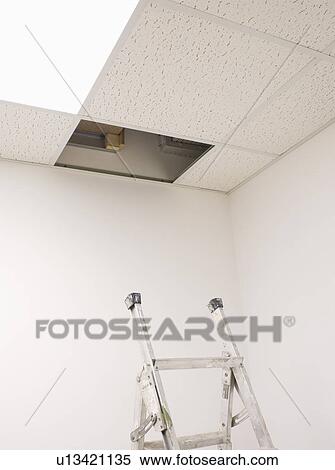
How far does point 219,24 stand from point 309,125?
0.71 meters

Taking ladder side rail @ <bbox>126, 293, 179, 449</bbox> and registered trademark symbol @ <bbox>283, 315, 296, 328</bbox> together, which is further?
registered trademark symbol @ <bbox>283, 315, 296, 328</bbox>

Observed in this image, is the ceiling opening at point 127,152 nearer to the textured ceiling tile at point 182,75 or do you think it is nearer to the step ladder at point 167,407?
the textured ceiling tile at point 182,75

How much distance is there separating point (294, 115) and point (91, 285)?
112 centimetres

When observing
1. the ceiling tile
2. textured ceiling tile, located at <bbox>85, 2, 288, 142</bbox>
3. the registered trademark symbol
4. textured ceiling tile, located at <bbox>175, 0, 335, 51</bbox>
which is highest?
textured ceiling tile, located at <bbox>175, 0, 335, 51</bbox>

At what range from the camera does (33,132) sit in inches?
68.5

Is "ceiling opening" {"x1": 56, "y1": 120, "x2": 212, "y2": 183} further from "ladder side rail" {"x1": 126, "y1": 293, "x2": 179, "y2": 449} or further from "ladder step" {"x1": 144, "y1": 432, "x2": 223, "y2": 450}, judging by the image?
"ladder step" {"x1": 144, "y1": 432, "x2": 223, "y2": 450}

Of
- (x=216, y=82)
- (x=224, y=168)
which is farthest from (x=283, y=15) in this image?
(x=224, y=168)

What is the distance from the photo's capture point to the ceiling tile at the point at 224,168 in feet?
6.56

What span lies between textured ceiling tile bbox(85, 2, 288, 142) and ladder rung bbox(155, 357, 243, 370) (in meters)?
0.92

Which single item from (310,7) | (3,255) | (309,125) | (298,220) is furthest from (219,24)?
(3,255)

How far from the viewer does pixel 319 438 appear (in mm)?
1702

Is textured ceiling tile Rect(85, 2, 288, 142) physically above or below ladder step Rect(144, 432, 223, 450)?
above

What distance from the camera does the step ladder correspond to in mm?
1234

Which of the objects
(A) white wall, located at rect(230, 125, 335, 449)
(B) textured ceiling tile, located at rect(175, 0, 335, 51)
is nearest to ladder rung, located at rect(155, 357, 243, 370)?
(A) white wall, located at rect(230, 125, 335, 449)
